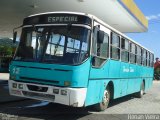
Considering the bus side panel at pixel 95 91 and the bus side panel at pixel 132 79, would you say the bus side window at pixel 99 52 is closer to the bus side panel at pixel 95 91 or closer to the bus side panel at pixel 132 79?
the bus side panel at pixel 95 91

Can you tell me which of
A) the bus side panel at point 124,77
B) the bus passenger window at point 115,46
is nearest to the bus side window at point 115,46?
the bus passenger window at point 115,46

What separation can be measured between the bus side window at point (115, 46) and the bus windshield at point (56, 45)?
2382 millimetres

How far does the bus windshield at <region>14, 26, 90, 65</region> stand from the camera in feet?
28.9

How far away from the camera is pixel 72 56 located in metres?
8.73

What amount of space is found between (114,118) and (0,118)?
341cm

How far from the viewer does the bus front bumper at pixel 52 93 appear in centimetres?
844

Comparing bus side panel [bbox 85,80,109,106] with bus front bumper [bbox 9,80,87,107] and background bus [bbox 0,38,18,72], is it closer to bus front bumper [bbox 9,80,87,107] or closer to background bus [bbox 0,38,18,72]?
bus front bumper [bbox 9,80,87,107]

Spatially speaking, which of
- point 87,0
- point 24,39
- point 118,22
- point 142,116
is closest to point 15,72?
point 24,39

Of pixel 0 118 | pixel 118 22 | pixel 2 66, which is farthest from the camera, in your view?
pixel 2 66

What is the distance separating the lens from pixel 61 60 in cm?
877

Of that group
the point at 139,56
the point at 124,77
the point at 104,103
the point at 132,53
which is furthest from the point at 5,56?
the point at 104,103

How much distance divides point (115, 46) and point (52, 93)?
3759 mm

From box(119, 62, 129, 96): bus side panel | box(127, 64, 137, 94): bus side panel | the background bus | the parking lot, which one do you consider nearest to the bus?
the parking lot

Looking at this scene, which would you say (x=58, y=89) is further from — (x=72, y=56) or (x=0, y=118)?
(x=0, y=118)
